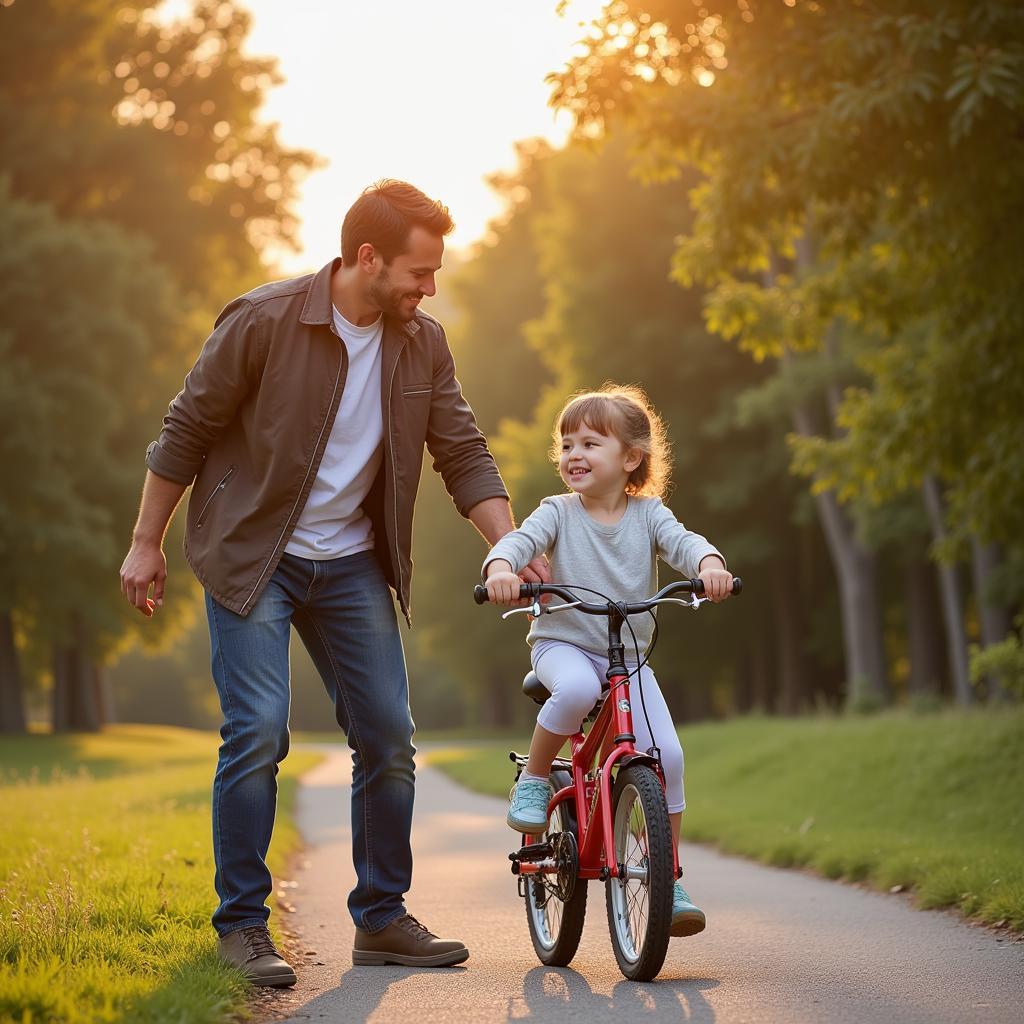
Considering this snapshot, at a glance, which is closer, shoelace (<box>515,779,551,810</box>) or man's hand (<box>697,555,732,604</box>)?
man's hand (<box>697,555,732,604</box>)

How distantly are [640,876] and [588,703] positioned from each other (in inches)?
23.0

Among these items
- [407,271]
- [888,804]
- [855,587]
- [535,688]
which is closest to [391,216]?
[407,271]

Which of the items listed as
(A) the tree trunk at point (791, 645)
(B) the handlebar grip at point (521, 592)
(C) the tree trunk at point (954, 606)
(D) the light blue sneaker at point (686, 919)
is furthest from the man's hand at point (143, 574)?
(A) the tree trunk at point (791, 645)

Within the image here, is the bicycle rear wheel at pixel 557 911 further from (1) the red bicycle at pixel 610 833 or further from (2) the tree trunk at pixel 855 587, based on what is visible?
(2) the tree trunk at pixel 855 587

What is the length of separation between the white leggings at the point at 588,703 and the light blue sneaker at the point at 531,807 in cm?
36

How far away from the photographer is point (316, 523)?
5.11 meters

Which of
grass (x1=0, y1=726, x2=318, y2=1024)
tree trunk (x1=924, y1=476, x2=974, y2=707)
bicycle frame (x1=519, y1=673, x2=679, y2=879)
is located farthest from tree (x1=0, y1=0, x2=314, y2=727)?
bicycle frame (x1=519, y1=673, x2=679, y2=879)

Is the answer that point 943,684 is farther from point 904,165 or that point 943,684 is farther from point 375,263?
point 375,263

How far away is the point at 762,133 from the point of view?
9.79 m

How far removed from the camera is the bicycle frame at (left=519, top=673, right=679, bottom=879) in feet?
15.8

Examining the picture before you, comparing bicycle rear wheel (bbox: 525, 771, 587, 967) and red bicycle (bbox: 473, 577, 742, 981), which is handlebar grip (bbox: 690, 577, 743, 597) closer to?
red bicycle (bbox: 473, 577, 742, 981)

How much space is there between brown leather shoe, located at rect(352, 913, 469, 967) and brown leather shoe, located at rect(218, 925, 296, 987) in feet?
1.79

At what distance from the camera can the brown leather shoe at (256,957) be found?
4543mm

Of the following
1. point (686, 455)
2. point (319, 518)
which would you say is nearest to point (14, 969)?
point (319, 518)
